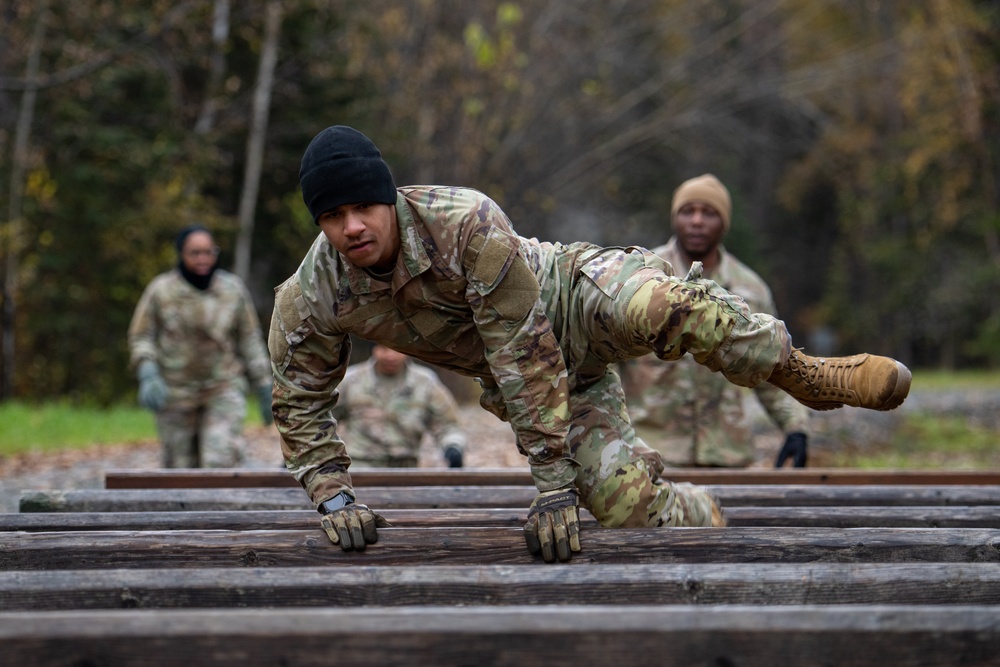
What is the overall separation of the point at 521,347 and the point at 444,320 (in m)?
0.35

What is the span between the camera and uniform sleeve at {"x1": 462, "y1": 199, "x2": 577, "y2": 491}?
12.8 feet

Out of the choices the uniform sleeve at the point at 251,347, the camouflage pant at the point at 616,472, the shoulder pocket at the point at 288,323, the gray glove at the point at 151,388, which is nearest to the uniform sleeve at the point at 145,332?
the gray glove at the point at 151,388

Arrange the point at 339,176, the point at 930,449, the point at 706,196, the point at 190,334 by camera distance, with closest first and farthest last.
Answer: the point at 339,176, the point at 706,196, the point at 190,334, the point at 930,449

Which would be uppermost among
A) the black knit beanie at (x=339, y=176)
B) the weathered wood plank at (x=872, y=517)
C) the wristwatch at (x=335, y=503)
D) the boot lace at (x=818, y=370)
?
the black knit beanie at (x=339, y=176)

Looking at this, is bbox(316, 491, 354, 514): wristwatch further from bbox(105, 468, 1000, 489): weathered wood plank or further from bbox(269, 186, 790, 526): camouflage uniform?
bbox(105, 468, 1000, 489): weathered wood plank

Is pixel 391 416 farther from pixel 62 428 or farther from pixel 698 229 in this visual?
pixel 62 428

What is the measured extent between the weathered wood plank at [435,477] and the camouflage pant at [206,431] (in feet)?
7.92

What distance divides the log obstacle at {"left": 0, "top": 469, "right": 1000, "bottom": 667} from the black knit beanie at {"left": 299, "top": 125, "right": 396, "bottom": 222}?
3.79ft

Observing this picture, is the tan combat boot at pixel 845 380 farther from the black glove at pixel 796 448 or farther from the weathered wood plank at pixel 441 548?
the black glove at pixel 796 448

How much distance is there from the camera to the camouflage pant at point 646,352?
388 centimetres

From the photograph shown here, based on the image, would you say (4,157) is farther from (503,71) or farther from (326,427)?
(326,427)

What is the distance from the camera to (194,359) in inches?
340

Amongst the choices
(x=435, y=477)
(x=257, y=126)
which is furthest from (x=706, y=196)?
(x=257, y=126)

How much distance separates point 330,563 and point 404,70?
2055 cm
